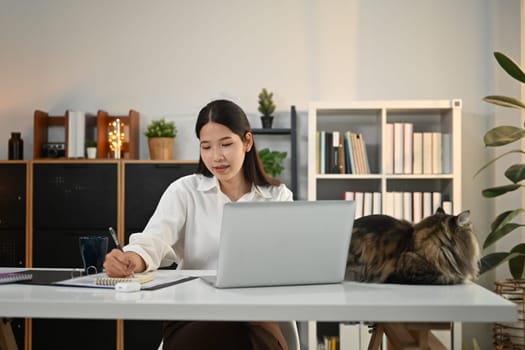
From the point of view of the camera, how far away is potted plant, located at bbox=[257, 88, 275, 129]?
477 cm

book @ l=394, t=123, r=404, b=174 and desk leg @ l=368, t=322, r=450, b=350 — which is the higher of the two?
book @ l=394, t=123, r=404, b=174

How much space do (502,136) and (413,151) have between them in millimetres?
794

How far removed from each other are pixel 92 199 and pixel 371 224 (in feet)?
10.1

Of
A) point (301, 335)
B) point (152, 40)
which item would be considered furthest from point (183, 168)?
point (301, 335)

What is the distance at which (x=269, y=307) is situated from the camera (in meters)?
1.52

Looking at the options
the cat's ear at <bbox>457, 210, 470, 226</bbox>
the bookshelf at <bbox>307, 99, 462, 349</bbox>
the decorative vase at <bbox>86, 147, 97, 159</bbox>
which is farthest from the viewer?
the decorative vase at <bbox>86, 147, 97, 159</bbox>

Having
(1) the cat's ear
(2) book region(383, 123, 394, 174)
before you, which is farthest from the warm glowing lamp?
(1) the cat's ear

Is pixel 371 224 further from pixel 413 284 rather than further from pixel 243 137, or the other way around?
pixel 243 137

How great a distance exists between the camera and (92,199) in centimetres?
468

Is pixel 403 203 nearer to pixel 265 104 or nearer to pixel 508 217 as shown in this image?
pixel 508 217

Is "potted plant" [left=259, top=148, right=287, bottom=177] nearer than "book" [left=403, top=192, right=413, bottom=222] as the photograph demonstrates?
No

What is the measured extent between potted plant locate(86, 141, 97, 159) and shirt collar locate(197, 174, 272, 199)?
7.38 ft

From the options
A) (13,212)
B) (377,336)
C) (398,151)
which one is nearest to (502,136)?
(398,151)

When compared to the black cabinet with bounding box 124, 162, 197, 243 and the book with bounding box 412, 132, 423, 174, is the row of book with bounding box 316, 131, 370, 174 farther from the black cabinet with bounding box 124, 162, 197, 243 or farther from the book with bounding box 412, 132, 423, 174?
the black cabinet with bounding box 124, 162, 197, 243
